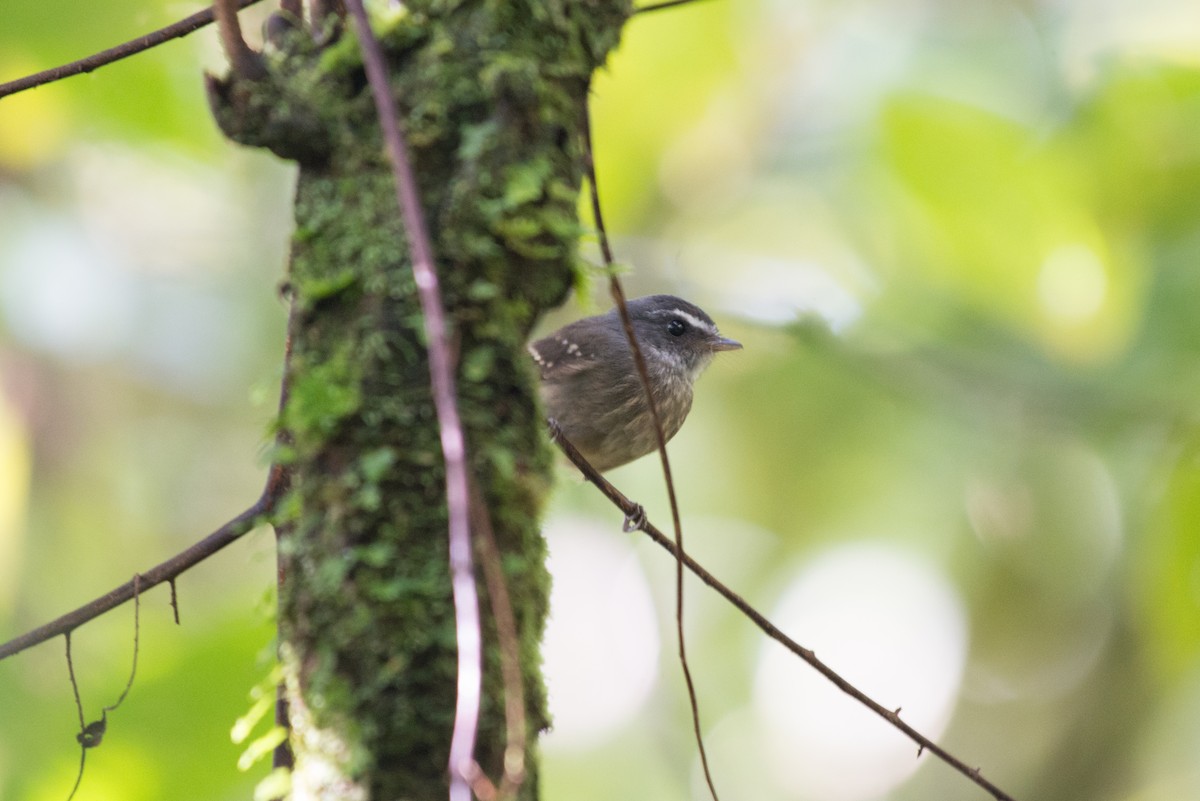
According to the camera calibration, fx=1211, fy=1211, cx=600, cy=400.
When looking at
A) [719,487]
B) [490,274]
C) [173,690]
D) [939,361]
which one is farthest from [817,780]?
[490,274]

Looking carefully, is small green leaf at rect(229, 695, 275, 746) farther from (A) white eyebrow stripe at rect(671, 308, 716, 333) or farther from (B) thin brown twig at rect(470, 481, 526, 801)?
(A) white eyebrow stripe at rect(671, 308, 716, 333)

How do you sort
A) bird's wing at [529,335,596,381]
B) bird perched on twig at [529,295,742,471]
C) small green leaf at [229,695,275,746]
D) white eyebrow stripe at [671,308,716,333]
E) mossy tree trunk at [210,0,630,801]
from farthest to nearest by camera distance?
white eyebrow stripe at [671,308,716,333] → bird's wing at [529,335,596,381] → bird perched on twig at [529,295,742,471] → small green leaf at [229,695,275,746] → mossy tree trunk at [210,0,630,801]

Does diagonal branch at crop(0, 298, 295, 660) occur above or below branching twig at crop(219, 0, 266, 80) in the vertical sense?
below

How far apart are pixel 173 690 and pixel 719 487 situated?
219 inches

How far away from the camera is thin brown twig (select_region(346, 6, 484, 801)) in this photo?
62.3 inches

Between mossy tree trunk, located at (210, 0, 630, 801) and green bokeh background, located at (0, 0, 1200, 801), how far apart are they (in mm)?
2164

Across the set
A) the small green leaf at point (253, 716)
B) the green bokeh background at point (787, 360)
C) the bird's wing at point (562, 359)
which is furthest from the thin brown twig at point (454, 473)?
the bird's wing at point (562, 359)

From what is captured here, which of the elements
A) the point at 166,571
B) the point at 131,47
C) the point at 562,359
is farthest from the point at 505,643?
the point at 562,359

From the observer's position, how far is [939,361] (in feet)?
23.2

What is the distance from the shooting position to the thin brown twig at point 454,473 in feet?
5.19

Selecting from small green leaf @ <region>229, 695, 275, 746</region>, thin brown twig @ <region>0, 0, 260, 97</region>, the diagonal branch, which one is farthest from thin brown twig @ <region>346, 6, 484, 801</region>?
thin brown twig @ <region>0, 0, 260, 97</region>

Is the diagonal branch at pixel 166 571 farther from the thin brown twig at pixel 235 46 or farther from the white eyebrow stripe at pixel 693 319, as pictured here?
the white eyebrow stripe at pixel 693 319

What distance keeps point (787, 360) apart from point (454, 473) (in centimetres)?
688

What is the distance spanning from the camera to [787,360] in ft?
27.4
